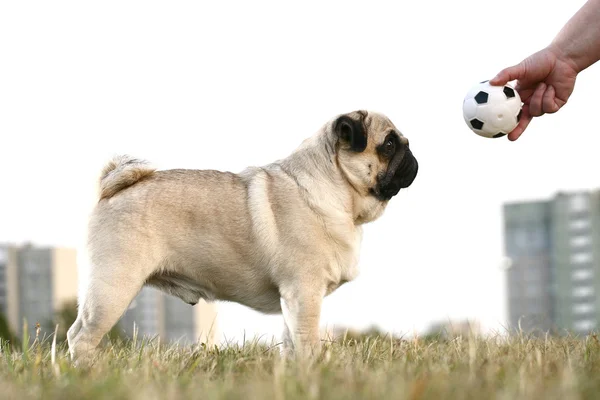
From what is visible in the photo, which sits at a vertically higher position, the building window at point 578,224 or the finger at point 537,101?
the finger at point 537,101

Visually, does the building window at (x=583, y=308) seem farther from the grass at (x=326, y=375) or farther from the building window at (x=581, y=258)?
the grass at (x=326, y=375)

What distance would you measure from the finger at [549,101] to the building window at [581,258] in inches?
1141

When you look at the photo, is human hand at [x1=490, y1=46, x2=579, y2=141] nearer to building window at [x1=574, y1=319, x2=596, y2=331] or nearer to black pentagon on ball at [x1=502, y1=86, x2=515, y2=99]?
black pentagon on ball at [x1=502, y1=86, x2=515, y2=99]

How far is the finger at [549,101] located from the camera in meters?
5.93

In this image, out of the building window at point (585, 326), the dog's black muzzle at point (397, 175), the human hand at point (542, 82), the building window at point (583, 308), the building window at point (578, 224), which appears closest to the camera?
the dog's black muzzle at point (397, 175)

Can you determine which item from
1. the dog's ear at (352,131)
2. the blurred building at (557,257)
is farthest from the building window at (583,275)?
the dog's ear at (352,131)

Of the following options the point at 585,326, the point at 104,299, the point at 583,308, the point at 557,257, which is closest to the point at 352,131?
the point at 104,299

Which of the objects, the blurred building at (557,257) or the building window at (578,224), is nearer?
the blurred building at (557,257)

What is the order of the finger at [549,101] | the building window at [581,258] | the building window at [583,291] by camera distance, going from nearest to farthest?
the finger at [549,101]
the building window at [583,291]
the building window at [581,258]

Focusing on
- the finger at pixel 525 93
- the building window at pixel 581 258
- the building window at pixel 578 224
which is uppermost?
the finger at pixel 525 93

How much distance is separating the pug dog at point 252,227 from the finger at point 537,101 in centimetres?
125

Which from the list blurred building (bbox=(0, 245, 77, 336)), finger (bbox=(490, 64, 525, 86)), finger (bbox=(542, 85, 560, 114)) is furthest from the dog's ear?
blurred building (bbox=(0, 245, 77, 336))

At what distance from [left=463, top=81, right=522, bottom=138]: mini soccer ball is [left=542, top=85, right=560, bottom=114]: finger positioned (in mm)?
395

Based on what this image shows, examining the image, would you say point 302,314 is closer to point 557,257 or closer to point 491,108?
point 491,108
